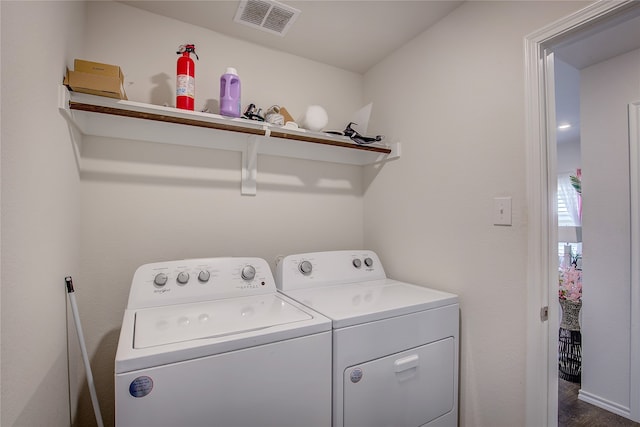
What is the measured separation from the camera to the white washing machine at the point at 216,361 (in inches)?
33.2

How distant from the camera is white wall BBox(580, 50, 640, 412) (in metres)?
2.14

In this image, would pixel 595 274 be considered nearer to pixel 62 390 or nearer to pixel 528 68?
pixel 528 68

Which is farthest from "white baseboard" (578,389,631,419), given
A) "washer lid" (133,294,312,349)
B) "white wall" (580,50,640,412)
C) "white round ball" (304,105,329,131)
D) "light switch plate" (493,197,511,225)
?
"white round ball" (304,105,329,131)

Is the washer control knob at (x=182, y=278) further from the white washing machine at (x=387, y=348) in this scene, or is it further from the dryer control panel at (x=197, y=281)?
the white washing machine at (x=387, y=348)

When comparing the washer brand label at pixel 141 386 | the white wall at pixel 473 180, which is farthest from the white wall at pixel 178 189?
the washer brand label at pixel 141 386

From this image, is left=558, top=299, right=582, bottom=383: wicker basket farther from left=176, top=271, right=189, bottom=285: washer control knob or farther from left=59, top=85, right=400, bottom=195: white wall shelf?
left=176, top=271, right=189, bottom=285: washer control knob

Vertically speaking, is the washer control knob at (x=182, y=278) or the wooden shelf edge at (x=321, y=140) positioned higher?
the wooden shelf edge at (x=321, y=140)

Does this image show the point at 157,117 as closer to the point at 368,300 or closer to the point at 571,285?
the point at 368,300

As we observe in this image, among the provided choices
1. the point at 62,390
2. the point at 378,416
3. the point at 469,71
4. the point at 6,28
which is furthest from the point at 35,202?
the point at 469,71

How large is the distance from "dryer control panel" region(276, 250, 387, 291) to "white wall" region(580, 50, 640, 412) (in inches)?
67.0

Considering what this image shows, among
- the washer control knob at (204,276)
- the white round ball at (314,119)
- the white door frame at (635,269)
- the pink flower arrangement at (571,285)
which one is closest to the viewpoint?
the washer control knob at (204,276)

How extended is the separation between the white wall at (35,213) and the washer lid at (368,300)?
3.01ft

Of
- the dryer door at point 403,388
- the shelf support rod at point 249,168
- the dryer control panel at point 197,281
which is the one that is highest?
the shelf support rod at point 249,168

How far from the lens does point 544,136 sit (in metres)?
1.26
